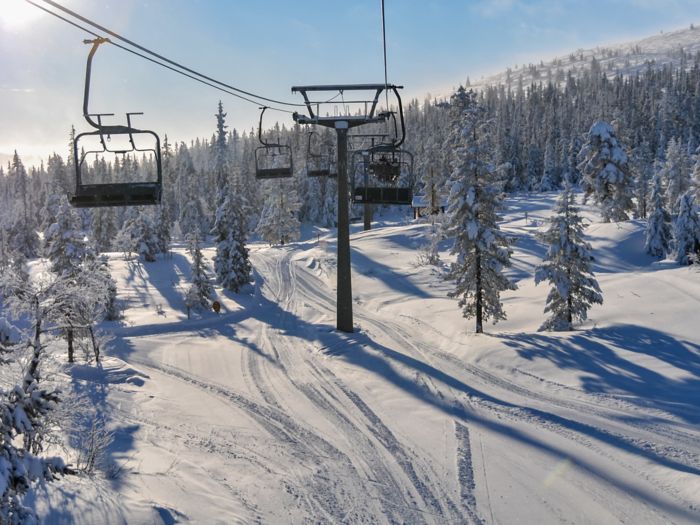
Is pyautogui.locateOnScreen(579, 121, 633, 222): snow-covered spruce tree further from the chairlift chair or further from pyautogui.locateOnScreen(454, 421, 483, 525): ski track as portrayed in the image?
pyautogui.locateOnScreen(454, 421, 483, 525): ski track

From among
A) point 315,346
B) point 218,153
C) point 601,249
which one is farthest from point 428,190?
point 315,346

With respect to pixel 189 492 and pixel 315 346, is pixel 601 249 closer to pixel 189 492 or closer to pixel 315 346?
pixel 315 346

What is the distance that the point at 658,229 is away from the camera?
45.7 metres

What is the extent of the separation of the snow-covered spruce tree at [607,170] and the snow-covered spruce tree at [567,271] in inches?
1258

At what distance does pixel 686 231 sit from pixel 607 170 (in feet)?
39.5

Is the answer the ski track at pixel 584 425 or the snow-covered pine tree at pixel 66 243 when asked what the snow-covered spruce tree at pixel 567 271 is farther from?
the snow-covered pine tree at pixel 66 243

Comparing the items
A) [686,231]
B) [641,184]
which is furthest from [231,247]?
[641,184]

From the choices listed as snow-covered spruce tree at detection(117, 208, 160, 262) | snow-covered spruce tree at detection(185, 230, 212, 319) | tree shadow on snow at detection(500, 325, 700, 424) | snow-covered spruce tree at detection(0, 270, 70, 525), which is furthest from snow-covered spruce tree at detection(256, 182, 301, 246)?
snow-covered spruce tree at detection(0, 270, 70, 525)

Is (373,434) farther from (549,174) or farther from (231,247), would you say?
(549,174)

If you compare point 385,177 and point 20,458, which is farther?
point 385,177

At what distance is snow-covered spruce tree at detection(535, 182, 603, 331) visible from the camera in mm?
22922

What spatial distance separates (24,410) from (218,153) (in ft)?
295

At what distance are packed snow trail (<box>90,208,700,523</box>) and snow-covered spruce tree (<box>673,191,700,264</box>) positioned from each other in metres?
27.4

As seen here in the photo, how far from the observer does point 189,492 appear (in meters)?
9.90
